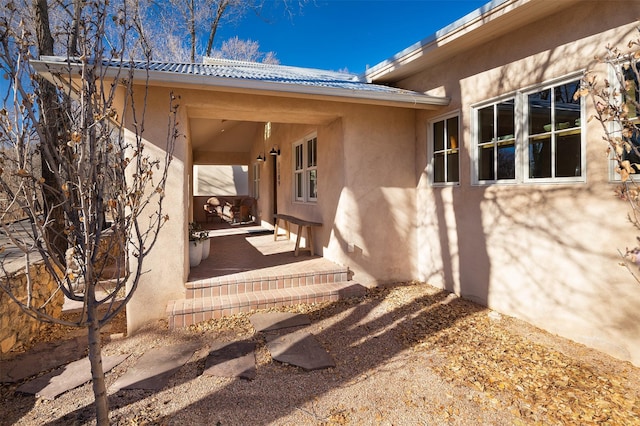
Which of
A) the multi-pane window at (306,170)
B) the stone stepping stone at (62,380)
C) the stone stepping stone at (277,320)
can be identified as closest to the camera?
the stone stepping stone at (62,380)

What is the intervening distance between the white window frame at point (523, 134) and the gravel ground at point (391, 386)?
5.87 ft

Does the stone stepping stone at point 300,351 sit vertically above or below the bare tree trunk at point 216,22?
below

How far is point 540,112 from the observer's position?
420cm

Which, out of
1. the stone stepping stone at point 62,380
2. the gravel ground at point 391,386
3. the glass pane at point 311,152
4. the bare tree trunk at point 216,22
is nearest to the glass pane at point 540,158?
the gravel ground at point 391,386

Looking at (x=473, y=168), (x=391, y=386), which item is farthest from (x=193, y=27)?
(x=391, y=386)

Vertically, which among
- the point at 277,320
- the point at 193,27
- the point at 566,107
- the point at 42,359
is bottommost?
the point at 42,359

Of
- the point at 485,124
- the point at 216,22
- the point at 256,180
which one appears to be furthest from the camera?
the point at 216,22

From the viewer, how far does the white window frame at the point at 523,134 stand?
371cm

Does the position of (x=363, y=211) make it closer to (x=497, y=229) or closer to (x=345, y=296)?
(x=345, y=296)

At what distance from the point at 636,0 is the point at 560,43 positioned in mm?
686

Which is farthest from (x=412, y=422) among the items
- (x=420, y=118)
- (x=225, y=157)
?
(x=225, y=157)

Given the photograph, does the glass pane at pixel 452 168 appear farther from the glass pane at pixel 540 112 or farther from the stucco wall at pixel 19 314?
the stucco wall at pixel 19 314

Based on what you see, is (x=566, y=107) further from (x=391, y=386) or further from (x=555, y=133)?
(x=391, y=386)

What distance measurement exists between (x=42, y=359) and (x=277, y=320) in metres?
2.53
